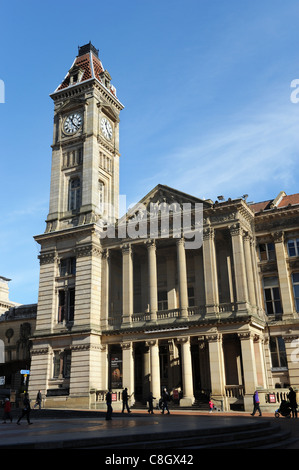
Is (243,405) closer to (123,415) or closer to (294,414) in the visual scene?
(294,414)

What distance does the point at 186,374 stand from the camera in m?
38.3

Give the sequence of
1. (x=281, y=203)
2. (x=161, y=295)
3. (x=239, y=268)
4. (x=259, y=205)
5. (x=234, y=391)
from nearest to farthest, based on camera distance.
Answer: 1. (x=234, y=391)
2. (x=239, y=268)
3. (x=161, y=295)
4. (x=281, y=203)
5. (x=259, y=205)

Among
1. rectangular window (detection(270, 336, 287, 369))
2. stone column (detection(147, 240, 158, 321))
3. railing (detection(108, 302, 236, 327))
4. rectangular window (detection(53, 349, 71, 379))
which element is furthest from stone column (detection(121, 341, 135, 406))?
rectangular window (detection(270, 336, 287, 369))

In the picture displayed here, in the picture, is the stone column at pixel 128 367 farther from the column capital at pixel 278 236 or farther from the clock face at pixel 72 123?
the clock face at pixel 72 123

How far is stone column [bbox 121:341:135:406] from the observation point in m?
40.7

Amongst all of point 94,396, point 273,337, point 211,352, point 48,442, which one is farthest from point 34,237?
point 48,442

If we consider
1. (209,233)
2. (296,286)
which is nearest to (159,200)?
(209,233)

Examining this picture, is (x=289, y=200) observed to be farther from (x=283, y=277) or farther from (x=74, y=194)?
(x=74, y=194)

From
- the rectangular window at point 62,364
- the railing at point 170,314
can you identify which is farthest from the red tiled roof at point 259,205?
the rectangular window at point 62,364

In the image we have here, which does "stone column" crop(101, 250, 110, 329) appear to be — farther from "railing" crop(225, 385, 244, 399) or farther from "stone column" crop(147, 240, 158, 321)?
"railing" crop(225, 385, 244, 399)

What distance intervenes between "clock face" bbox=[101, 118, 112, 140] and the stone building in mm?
2200

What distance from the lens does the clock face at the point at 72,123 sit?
172ft

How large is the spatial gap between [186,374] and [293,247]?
15.8 metres
